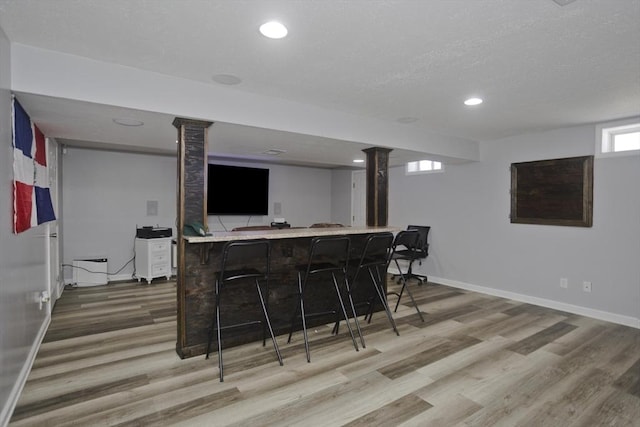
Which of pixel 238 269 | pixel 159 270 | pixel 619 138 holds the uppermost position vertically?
pixel 619 138

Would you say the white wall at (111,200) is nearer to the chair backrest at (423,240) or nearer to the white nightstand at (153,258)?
the white nightstand at (153,258)

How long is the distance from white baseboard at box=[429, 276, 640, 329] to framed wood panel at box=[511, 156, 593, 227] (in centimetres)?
104

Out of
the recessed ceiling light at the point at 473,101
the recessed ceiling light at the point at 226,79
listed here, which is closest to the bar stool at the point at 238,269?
the recessed ceiling light at the point at 226,79

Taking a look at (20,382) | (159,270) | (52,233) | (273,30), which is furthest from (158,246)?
(273,30)

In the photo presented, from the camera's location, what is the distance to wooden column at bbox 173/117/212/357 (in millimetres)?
2820

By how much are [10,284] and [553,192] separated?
5.45 m

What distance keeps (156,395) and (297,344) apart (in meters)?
1.25

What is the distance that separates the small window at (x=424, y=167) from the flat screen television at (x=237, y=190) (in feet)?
9.45

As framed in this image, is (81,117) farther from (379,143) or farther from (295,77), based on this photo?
(379,143)

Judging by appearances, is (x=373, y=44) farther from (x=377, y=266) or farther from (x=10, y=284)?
(x=10, y=284)

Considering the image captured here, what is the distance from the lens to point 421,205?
19.9ft

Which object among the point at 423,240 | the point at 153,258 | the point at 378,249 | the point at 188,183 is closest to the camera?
the point at 188,183

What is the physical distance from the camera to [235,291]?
10.3 ft

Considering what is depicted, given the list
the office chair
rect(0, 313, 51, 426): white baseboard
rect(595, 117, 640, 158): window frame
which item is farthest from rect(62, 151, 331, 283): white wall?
rect(595, 117, 640, 158): window frame
